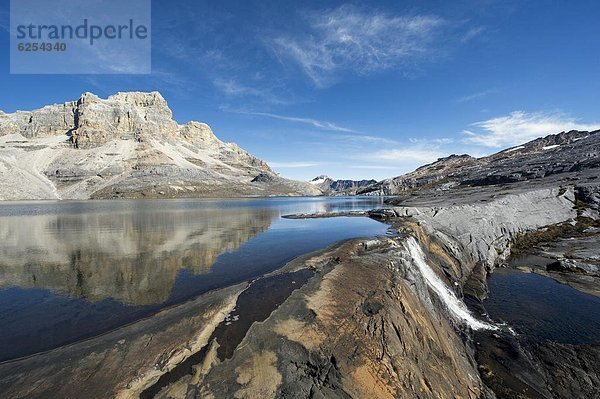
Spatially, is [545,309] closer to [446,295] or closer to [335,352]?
[446,295]

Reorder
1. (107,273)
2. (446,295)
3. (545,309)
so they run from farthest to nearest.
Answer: (107,273) → (446,295) → (545,309)

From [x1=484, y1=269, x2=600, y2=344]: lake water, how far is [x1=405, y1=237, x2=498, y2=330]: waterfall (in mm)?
2117

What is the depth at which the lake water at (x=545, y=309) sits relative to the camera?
18562mm

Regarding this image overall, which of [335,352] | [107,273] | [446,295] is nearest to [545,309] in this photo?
[446,295]

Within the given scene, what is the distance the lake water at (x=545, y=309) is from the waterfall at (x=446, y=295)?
2117 mm

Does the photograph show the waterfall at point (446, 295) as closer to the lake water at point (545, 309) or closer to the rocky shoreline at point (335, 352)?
the rocky shoreline at point (335, 352)

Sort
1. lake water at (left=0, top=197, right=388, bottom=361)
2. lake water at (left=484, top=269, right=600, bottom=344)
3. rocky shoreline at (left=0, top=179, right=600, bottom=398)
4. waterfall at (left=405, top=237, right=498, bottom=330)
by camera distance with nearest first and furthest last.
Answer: rocky shoreline at (left=0, top=179, right=600, bottom=398) → lake water at (left=0, top=197, right=388, bottom=361) → lake water at (left=484, top=269, right=600, bottom=344) → waterfall at (left=405, top=237, right=498, bottom=330)

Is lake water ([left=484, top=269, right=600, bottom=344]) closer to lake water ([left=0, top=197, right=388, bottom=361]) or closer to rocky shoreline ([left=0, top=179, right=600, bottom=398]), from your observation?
rocky shoreline ([left=0, top=179, right=600, bottom=398])

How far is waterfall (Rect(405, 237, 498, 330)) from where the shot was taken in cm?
1988

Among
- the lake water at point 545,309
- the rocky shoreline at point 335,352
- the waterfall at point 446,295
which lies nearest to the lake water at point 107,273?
the rocky shoreline at point 335,352

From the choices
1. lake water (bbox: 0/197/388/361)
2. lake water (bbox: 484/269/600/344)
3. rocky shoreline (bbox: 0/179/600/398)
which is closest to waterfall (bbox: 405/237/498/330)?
rocky shoreline (bbox: 0/179/600/398)

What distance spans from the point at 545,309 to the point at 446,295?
771 cm

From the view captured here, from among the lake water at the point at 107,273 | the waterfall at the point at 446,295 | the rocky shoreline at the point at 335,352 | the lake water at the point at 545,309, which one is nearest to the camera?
the rocky shoreline at the point at 335,352

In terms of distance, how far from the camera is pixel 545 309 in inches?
869
